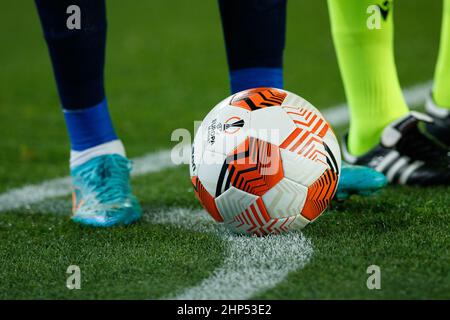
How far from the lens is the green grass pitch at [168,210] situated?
179 cm

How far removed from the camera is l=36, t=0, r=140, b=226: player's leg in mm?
2361

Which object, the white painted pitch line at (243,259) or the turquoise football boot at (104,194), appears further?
the turquoise football boot at (104,194)

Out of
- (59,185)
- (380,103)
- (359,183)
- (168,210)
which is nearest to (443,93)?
(380,103)

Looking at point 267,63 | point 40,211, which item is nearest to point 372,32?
point 267,63

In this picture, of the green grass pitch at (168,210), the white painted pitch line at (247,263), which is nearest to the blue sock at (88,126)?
the green grass pitch at (168,210)

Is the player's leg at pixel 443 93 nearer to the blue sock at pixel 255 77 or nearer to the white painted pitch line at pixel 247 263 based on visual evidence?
the blue sock at pixel 255 77

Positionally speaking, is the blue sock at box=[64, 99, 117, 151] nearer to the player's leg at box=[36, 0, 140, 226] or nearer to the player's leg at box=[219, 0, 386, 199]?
the player's leg at box=[36, 0, 140, 226]

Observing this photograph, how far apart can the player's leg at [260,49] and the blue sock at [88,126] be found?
44 cm

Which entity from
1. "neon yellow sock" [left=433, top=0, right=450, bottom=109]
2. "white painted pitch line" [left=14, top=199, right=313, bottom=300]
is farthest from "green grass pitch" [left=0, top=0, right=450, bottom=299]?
"neon yellow sock" [left=433, top=0, right=450, bottom=109]

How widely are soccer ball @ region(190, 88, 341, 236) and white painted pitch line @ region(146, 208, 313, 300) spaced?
6 centimetres

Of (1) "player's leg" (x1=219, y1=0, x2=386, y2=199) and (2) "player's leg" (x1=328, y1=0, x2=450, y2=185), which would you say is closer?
(1) "player's leg" (x1=219, y1=0, x2=386, y2=199)

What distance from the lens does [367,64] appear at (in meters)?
2.77

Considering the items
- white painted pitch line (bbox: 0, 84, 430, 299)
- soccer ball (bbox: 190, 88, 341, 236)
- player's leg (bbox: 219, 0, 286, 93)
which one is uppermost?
player's leg (bbox: 219, 0, 286, 93)

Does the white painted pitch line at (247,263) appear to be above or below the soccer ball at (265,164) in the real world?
below
